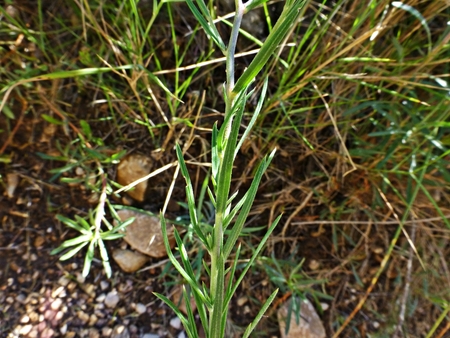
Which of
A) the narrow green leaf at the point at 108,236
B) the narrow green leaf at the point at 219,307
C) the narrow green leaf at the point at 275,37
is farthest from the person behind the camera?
the narrow green leaf at the point at 108,236

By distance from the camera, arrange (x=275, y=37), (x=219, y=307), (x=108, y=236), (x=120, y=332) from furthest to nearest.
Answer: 1. (x=120, y=332)
2. (x=108, y=236)
3. (x=219, y=307)
4. (x=275, y=37)

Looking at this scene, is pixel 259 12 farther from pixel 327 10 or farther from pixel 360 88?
pixel 360 88

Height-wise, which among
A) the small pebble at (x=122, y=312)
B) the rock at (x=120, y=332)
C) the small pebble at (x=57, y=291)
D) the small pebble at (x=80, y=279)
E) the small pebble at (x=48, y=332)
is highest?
the small pebble at (x=80, y=279)

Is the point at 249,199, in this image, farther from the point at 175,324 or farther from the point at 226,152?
the point at 175,324

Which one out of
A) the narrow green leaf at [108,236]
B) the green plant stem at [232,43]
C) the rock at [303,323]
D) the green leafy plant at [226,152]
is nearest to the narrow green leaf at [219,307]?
the green leafy plant at [226,152]

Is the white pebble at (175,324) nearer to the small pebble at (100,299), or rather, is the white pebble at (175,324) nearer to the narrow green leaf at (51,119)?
the small pebble at (100,299)

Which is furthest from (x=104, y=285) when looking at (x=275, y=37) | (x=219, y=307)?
(x=275, y=37)
